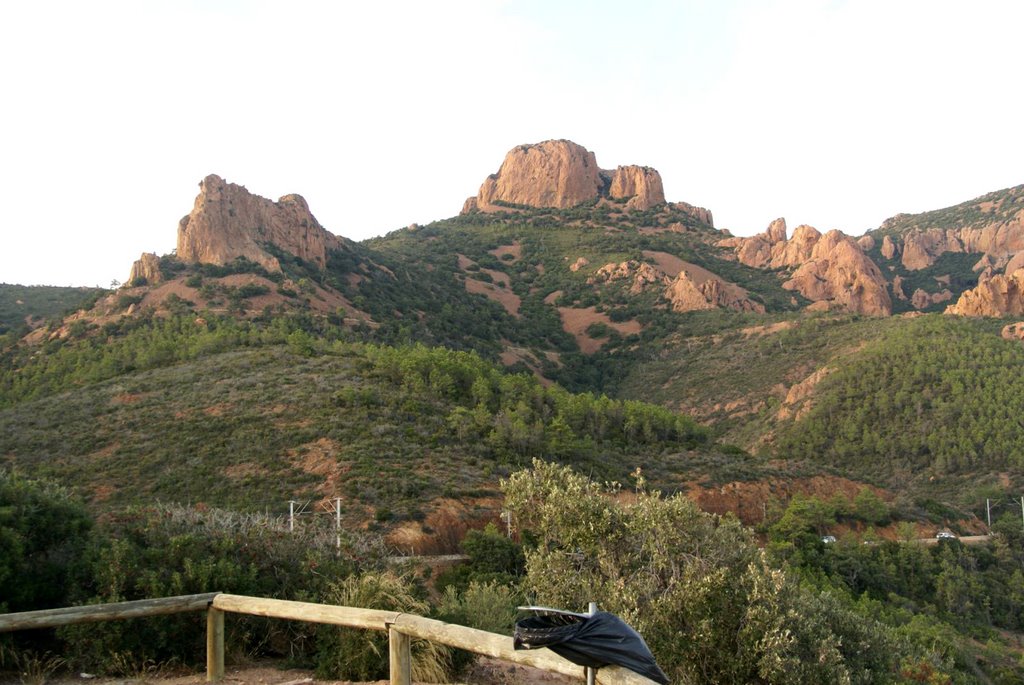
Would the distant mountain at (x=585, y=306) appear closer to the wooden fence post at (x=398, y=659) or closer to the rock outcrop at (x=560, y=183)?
the rock outcrop at (x=560, y=183)

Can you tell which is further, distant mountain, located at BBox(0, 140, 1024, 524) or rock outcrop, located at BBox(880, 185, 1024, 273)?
rock outcrop, located at BBox(880, 185, 1024, 273)

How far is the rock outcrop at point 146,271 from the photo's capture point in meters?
53.9

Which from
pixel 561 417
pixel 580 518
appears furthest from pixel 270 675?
pixel 561 417

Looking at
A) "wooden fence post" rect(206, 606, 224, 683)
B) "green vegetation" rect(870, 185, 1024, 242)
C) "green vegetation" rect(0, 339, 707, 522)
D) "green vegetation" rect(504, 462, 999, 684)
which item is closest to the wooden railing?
"wooden fence post" rect(206, 606, 224, 683)

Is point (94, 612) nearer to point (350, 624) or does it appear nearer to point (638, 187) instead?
point (350, 624)

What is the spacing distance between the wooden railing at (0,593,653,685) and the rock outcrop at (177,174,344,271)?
55087mm

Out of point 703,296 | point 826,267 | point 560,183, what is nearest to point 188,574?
point 703,296

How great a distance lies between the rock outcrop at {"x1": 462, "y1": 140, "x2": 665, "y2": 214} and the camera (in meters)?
129

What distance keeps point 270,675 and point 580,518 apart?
14.9 feet

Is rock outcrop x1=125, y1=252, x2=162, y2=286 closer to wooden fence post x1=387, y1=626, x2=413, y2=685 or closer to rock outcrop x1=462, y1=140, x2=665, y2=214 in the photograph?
wooden fence post x1=387, y1=626, x2=413, y2=685

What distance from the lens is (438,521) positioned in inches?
939

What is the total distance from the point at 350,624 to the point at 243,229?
61.5 m

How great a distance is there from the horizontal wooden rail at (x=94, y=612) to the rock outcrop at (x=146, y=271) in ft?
174

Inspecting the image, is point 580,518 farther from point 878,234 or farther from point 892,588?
point 878,234
